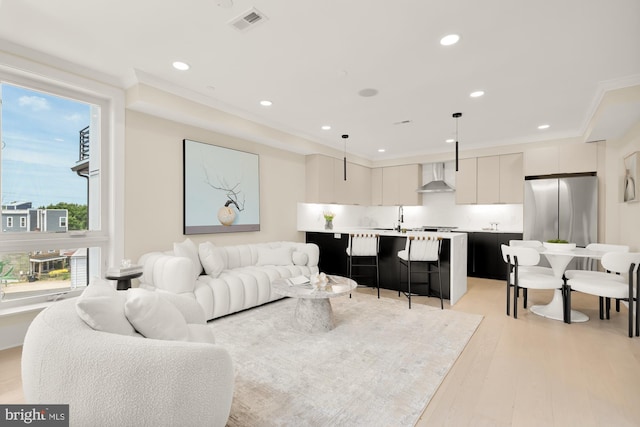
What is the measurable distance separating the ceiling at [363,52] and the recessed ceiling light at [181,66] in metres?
0.07

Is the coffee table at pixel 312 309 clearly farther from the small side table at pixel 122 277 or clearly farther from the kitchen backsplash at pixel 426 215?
the kitchen backsplash at pixel 426 215

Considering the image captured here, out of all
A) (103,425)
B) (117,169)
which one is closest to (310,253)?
(117,169)

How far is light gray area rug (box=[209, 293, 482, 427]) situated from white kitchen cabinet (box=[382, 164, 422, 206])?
11.8 feet

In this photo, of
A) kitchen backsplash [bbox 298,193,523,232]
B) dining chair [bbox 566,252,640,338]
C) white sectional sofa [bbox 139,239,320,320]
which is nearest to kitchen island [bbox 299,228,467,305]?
kitchen backsplash [bbox 298,193,523,232]

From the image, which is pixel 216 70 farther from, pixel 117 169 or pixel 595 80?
pixel 595 80

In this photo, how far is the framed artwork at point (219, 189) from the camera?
13.2 ft

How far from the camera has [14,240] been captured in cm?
278

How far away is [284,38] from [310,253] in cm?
312

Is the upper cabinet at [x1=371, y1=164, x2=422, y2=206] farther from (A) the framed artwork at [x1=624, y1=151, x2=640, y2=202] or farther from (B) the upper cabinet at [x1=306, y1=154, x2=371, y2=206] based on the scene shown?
(A) the framed artwork at [x1=624, y1=151, x2=640, y2=202]

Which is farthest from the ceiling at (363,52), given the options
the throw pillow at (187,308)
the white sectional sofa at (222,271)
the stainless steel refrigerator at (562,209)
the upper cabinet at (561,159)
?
the throw pillow at (187,308)

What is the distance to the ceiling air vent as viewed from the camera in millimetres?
2176

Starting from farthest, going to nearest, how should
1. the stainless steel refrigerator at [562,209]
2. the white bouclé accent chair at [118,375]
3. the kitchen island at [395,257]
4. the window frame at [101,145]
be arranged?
1. the stainless steel refrigerator at [562,209]
2. the kitchen island at [395,257]
3. the window frame at [101,145]
4. the white bouclé accent chair at [118,375]

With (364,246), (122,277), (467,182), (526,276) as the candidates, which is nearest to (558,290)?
(526,276)

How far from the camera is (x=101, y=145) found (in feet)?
10.9
